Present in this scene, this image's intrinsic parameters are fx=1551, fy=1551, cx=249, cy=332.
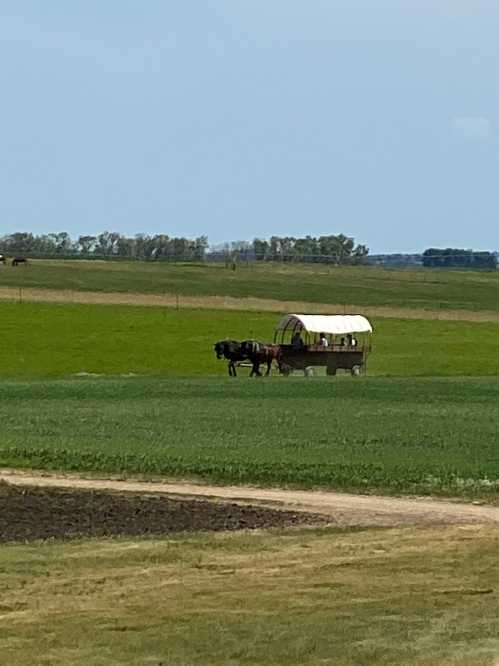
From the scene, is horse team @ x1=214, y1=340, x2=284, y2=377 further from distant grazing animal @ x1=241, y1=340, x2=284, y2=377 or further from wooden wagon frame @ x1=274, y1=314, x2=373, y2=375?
wooden wagon frame @ x1=274, y1=314, x2=373, y2=375

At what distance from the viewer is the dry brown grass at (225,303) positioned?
8293 centimetres

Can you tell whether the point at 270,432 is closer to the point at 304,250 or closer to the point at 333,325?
the point at 333,325

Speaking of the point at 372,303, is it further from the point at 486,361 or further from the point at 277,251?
the point at 277,251

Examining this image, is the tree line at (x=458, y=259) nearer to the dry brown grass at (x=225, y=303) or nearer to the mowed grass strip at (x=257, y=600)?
the dry brown grass at (x=225, y=303)

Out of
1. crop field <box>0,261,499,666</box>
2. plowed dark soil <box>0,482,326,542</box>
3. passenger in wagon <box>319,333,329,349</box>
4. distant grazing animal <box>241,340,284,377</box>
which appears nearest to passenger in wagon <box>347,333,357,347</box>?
passenger in wagon <box>319,333,329,349</box>

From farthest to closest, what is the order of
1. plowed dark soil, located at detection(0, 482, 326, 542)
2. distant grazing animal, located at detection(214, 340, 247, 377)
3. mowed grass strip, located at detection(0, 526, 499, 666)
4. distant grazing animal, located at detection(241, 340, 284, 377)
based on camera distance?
distant grazing animal, located at detection(214, 340, 247, 377)
distant grazing animal, located at detection(241, 340, 284, 377)
plowed dark soil, located at detection(0, 482, 326, 542)
mowed grass strip, located at detection(0, 526, 499, 666)

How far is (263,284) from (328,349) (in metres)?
45.2

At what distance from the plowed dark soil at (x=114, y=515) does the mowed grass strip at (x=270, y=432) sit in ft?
8.75

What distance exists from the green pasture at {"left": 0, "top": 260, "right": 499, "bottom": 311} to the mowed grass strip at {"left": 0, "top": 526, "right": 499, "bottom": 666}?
7201 centimetres

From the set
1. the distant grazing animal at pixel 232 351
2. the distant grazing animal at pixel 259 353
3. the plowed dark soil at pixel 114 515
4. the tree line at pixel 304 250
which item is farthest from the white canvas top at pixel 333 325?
the tree line at pixel 304 250

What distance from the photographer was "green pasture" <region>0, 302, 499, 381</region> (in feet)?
190

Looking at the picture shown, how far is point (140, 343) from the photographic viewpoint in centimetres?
6384

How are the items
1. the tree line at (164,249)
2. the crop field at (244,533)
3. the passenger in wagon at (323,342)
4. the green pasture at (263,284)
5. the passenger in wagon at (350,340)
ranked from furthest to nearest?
the tree line at (164,249), the green pasture at (263,284), the passenger in wagon at (350,340), the passenger in wagon at (323,342), the crop field at (244,533)

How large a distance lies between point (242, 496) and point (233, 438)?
6.61m
